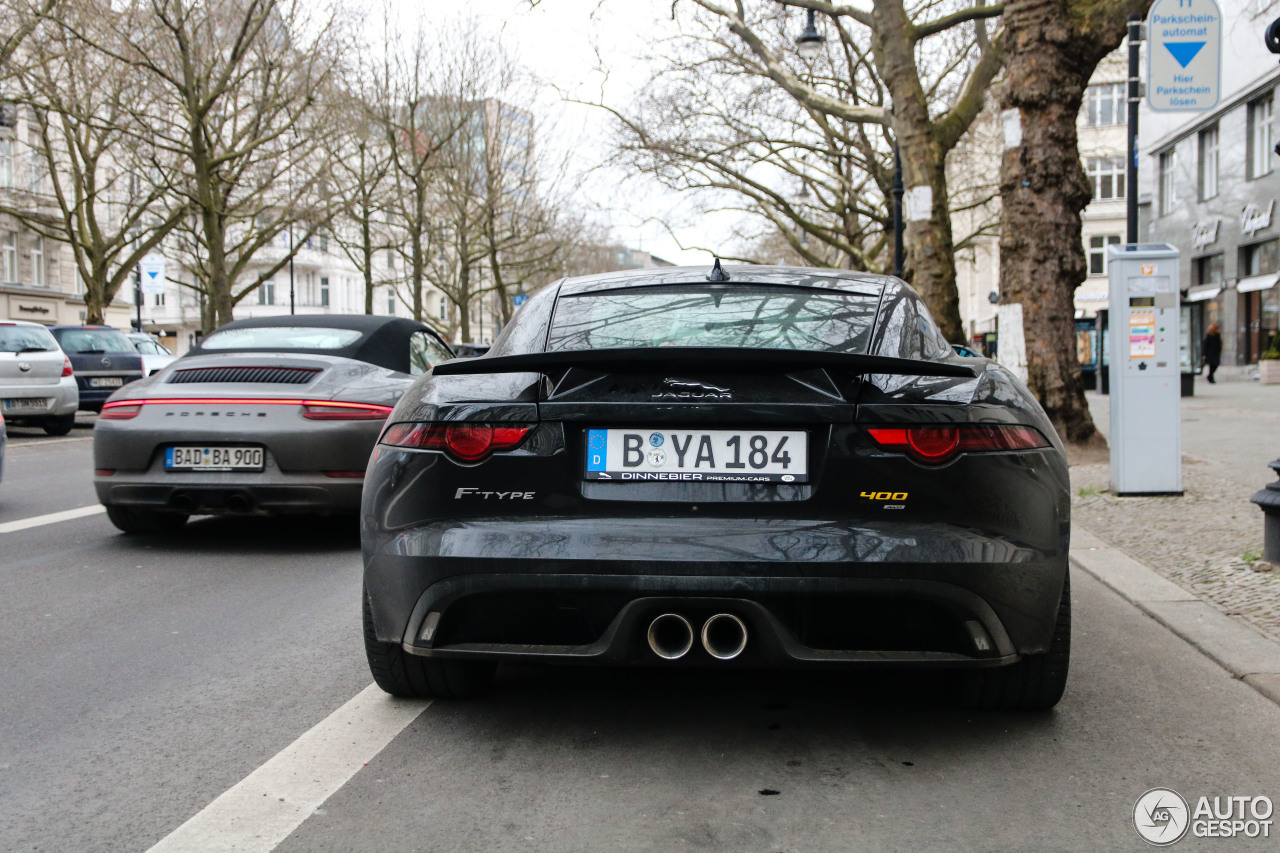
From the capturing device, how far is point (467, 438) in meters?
3.33

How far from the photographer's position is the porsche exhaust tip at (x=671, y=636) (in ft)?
10.5

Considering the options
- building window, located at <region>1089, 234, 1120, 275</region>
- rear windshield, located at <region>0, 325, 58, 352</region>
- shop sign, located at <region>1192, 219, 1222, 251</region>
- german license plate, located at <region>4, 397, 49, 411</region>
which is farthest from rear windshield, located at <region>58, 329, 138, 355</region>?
building window, located at <region>1089, 234, 1120, 275</region>

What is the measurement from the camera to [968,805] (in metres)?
2.99

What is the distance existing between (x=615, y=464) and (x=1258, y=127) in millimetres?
35176

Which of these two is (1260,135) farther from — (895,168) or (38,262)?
(38,262)

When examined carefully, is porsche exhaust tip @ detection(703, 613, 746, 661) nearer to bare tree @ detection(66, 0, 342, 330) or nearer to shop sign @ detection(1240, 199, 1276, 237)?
bare tree @ detection(66, 0, 342, 330)

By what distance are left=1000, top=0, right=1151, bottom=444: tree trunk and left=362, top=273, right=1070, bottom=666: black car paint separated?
29.2 ft

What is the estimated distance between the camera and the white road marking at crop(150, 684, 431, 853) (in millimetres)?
2773

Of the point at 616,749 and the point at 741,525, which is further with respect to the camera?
the point at 616,749

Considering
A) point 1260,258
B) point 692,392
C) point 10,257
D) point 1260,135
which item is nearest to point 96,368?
point 692,392

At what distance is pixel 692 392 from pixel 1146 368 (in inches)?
260

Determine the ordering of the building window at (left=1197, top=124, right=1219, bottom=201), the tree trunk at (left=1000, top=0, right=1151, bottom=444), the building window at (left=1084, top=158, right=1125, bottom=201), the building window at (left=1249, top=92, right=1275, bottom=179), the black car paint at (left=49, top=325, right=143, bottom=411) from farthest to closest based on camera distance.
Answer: the building window at (left=1084, top=158, right=1125, bottom=201) < the building window at (left=1197, top=124, right=1219, bottom=201) < the building window at (left=1249, top=92, right=1275, bottom=179) < the black car paint at (left=49, top=325, right=143, bottom=411) < the tree trunk at (left=1000, top=0, right=1151, bottom=444)

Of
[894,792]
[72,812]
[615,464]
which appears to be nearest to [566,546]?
[615,464]

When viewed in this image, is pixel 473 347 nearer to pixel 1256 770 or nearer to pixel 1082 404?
pixel 1256 770
